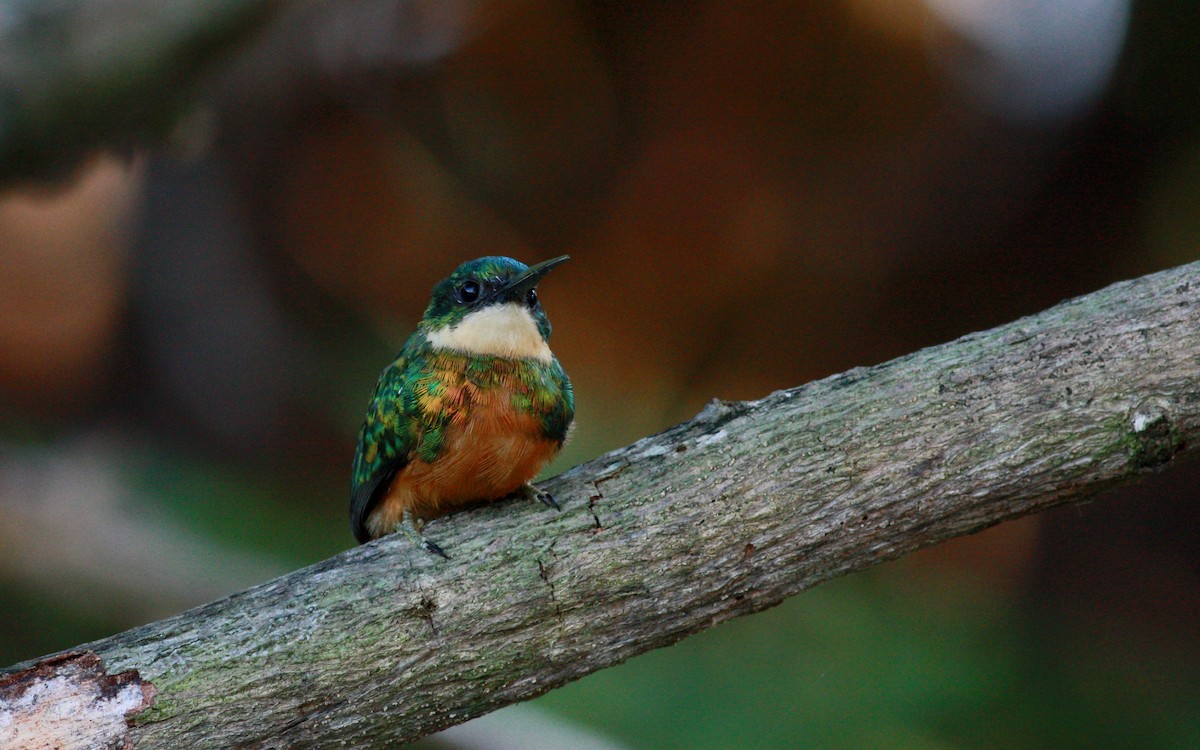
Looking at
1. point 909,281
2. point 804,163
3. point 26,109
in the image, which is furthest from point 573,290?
point 26,109

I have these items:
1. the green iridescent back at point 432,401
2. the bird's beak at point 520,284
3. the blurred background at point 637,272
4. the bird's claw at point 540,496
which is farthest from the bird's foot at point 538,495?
the blurred background at point 637,272

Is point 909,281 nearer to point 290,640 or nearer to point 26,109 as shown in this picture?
point 290,640

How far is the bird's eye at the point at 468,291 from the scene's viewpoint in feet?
6.13

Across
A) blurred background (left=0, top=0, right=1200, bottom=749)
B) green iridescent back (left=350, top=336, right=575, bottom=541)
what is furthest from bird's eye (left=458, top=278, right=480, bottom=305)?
blurred background (left=0, top=0, right=1200, bottom=749)

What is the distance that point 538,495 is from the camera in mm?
1652

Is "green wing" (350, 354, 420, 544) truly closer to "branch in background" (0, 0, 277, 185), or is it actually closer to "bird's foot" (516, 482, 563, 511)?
"bird's foot" (516, 482, 563, 511)

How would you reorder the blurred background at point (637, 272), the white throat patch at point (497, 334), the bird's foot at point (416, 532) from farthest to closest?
the blurred background at point (637, 272), the white throat patch at point (497, 334), the bird's foot at point (416, 532)

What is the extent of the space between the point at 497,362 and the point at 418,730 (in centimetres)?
70

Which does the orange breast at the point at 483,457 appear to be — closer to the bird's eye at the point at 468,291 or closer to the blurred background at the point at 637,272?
the bird's eye at the point at 468,291

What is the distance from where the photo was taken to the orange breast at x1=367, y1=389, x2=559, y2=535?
1653mm

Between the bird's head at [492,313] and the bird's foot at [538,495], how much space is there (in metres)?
0.27

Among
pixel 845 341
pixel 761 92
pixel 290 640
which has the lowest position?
pixel 290 640

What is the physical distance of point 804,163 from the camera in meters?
3.54

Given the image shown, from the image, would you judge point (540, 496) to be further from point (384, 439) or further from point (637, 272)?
point (637, 272)
